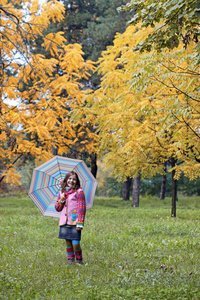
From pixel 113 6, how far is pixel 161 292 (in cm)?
2219

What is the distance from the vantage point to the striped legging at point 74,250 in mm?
5884

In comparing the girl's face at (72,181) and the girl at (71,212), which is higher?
the girl's face at (72,181)

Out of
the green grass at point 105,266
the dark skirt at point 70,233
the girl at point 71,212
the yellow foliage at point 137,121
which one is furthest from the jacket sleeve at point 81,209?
the yellow foliage at point 137,121

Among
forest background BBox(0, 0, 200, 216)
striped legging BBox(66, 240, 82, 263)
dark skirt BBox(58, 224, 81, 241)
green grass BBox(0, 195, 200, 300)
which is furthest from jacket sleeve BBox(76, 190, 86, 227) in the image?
forest background BBox(0, 0, 200, 216)

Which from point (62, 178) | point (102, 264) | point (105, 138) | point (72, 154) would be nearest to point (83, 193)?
point (62, 178)

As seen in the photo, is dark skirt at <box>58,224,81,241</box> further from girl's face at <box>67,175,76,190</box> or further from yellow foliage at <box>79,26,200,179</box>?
yellow foliage at <box>79,26,200,179</box>

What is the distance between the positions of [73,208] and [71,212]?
8 cm

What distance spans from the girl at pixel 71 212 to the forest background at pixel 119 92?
Result: 128 centimetres

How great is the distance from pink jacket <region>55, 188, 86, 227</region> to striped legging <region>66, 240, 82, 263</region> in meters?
0.40

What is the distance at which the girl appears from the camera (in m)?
5.83

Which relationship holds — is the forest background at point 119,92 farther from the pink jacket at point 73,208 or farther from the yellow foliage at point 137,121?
the pink jacket at point 73,208

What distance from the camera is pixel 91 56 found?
2153 cm

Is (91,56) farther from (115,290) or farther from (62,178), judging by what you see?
(115,290)

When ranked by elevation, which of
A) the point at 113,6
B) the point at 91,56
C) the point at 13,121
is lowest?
the point at 13,121
